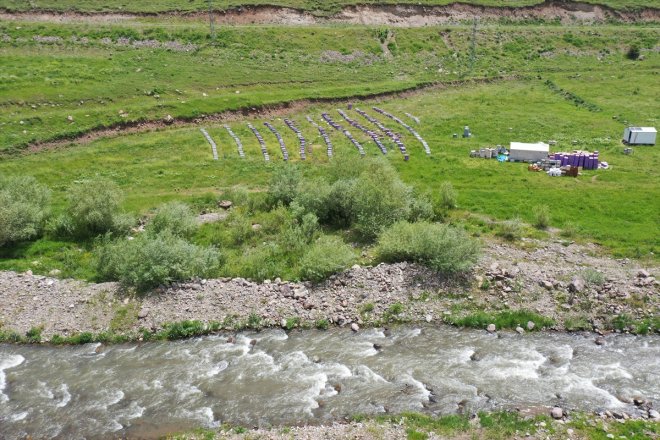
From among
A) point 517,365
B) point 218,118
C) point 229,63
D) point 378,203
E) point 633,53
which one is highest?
point 633,53

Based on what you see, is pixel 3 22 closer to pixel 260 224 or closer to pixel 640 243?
pixel 260 224

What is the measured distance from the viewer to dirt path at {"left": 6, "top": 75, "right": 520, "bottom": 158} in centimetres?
6743

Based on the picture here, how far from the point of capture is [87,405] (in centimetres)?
3366

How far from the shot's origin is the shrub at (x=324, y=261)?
42969 mm

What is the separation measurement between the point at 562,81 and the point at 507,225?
166 feet

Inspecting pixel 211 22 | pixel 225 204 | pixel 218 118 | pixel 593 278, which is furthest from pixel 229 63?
pixel 593 278

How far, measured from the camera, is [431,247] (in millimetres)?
43219

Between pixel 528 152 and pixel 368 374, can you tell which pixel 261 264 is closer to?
pixel 368 374

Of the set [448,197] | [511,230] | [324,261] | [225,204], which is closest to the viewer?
[324,261]

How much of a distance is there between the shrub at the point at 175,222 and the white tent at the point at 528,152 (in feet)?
114

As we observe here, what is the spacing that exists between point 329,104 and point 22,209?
141ft

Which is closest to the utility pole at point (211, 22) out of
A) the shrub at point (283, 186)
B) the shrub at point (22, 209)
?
the shrub at point (283, 186)

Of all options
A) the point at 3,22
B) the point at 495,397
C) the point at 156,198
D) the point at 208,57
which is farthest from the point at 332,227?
the point at 3,22

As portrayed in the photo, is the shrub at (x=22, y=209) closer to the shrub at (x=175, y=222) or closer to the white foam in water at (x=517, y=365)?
the shrub at (x=175, y=222)
